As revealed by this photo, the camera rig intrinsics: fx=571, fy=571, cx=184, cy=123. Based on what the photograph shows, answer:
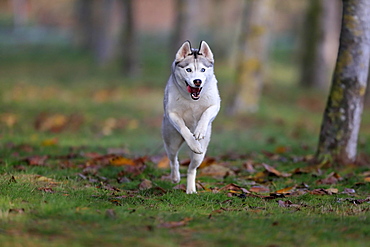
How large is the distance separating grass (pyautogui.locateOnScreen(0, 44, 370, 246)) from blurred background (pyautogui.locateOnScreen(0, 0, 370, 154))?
Result: 4.2 inches

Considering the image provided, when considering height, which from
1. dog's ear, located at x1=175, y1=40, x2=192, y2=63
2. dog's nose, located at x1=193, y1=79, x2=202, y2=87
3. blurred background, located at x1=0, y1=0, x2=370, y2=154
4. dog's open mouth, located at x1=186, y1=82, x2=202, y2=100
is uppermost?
dog's ear, located at x1=175, y1=40, x2=192, y2=63

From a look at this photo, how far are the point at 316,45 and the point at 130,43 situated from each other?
8430 millimetres

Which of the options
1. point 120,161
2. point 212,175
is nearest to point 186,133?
point 212,175

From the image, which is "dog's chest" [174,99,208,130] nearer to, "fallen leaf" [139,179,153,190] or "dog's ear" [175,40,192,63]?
"dog's ear" [175,40,192,63]

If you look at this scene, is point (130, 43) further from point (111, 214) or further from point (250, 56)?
point (111, 214)

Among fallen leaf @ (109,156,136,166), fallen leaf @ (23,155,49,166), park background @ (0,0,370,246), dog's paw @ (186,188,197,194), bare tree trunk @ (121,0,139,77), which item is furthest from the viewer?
bare tree trunk @ (121,0,139,77)

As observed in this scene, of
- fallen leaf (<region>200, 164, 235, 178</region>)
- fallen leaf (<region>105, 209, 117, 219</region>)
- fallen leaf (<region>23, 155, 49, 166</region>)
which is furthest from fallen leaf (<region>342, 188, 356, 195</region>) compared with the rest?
fallen leaf (<region>23, 155, 49, 166</region>)

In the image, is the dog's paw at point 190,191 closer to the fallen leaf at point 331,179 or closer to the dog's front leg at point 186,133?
the dog's front leg at point 186,133

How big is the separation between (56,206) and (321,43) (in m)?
21.9

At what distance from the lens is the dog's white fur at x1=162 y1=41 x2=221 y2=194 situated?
22.9 ft

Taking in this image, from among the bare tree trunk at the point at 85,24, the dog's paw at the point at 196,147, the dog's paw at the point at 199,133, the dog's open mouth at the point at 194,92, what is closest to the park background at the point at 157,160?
the dog's paw at the point at 196,147

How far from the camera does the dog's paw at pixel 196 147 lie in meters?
6.98

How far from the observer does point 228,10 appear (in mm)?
38031

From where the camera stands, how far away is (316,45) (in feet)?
84.4
